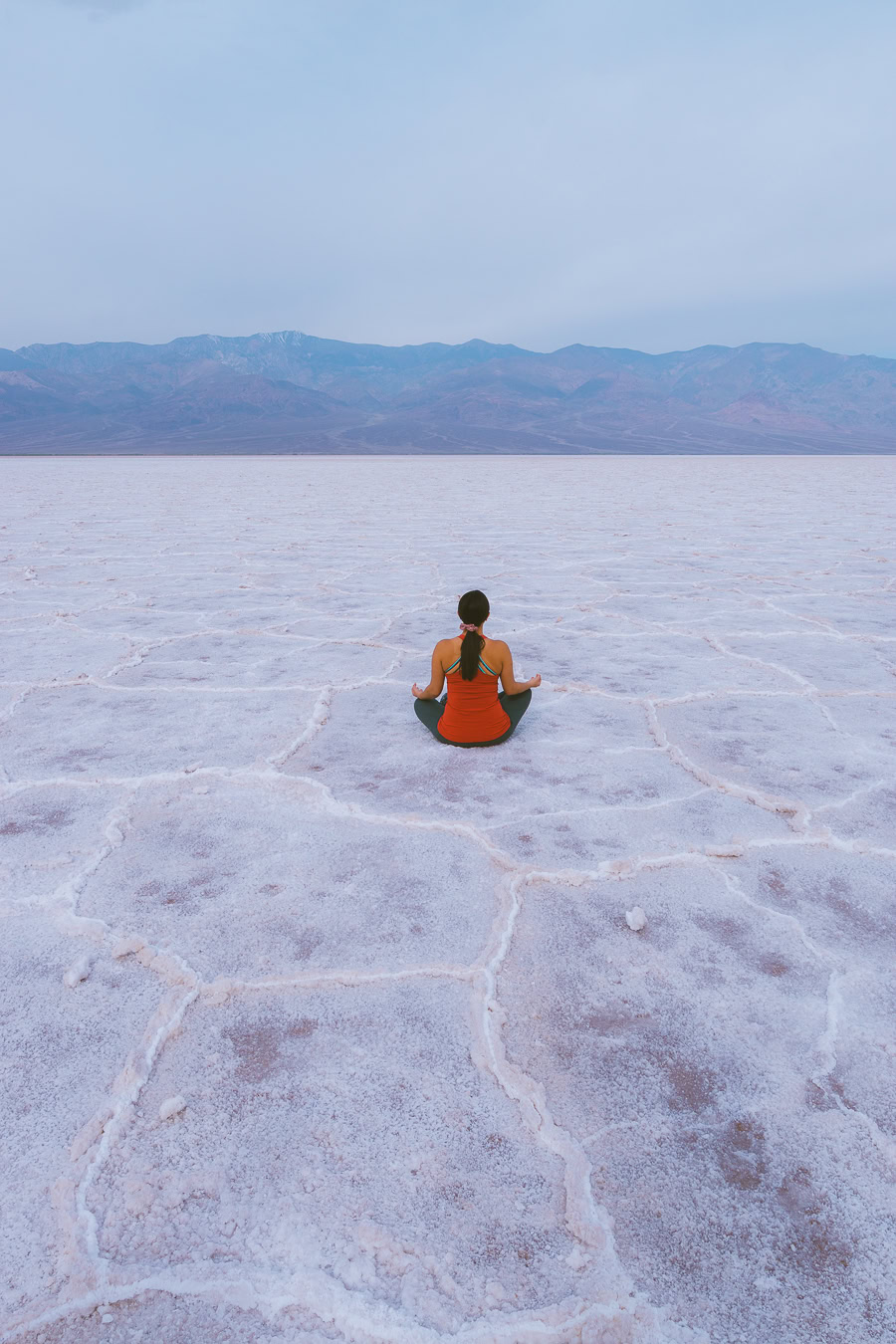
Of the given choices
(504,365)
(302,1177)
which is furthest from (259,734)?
(504,365)

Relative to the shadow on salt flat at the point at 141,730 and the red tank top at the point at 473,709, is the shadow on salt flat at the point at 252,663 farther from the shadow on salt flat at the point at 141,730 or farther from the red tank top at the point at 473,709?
the red tank top at the point at 473,709

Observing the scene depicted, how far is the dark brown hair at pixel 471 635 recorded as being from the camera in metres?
1.89

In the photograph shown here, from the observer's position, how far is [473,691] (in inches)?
78.4

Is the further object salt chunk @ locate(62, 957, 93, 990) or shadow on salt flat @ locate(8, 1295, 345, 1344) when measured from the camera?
salt chunk @ locate(62, 957, 93, 990)

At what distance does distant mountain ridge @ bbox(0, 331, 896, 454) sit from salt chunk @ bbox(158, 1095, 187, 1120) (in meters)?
60.4

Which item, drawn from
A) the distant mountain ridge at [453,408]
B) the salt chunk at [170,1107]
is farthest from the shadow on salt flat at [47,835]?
the distant mountain ridge at [453,408]

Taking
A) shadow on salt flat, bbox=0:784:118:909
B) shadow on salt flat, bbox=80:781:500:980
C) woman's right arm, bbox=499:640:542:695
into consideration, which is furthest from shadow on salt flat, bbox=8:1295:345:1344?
woman's right arm, bbox=499:640:542:695

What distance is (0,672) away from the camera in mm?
2688

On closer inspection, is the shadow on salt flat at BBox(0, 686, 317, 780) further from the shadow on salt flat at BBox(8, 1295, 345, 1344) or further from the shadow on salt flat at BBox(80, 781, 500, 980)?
the shadow on salt flat at BBox(8, 1295, 345, 1344)

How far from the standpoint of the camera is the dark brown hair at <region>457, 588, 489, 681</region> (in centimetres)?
189

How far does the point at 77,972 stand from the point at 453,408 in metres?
108

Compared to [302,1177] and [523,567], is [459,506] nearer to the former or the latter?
[523,567]

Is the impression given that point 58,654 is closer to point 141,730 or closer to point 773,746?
point 141,730

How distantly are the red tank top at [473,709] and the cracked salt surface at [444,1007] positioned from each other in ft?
0.29
